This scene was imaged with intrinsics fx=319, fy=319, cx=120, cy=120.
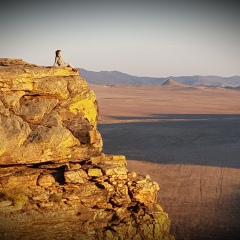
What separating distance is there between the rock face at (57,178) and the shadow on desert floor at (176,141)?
19.5 meters

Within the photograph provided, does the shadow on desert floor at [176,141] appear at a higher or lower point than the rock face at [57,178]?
lower

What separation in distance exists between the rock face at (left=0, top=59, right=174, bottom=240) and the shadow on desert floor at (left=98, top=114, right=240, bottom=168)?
19.5m

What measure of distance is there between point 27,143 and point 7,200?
2.03 m

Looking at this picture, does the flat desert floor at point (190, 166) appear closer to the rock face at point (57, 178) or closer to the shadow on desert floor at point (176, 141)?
the shadow on desert floor at point (176, 141)

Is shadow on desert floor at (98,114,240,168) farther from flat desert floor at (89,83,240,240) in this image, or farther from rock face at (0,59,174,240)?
rock face at (0,59,174,240)

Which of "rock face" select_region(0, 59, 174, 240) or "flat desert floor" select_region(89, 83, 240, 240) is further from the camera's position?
"flat desert floor" select_region(89, 83, 240, 240)

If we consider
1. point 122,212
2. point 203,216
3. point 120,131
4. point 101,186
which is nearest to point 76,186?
point 101,186

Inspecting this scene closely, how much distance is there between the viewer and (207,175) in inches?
1042

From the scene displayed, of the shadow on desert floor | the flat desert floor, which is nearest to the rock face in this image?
the flat desert floor

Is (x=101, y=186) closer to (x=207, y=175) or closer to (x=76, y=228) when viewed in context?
(x=76, y=228)

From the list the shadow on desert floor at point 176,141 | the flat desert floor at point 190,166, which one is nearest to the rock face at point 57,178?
the flat desert floor at point 190,166

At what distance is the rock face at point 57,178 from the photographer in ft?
35.6

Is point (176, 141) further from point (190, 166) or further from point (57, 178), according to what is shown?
point (57, 178)

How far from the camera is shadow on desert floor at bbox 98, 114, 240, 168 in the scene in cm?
3256
